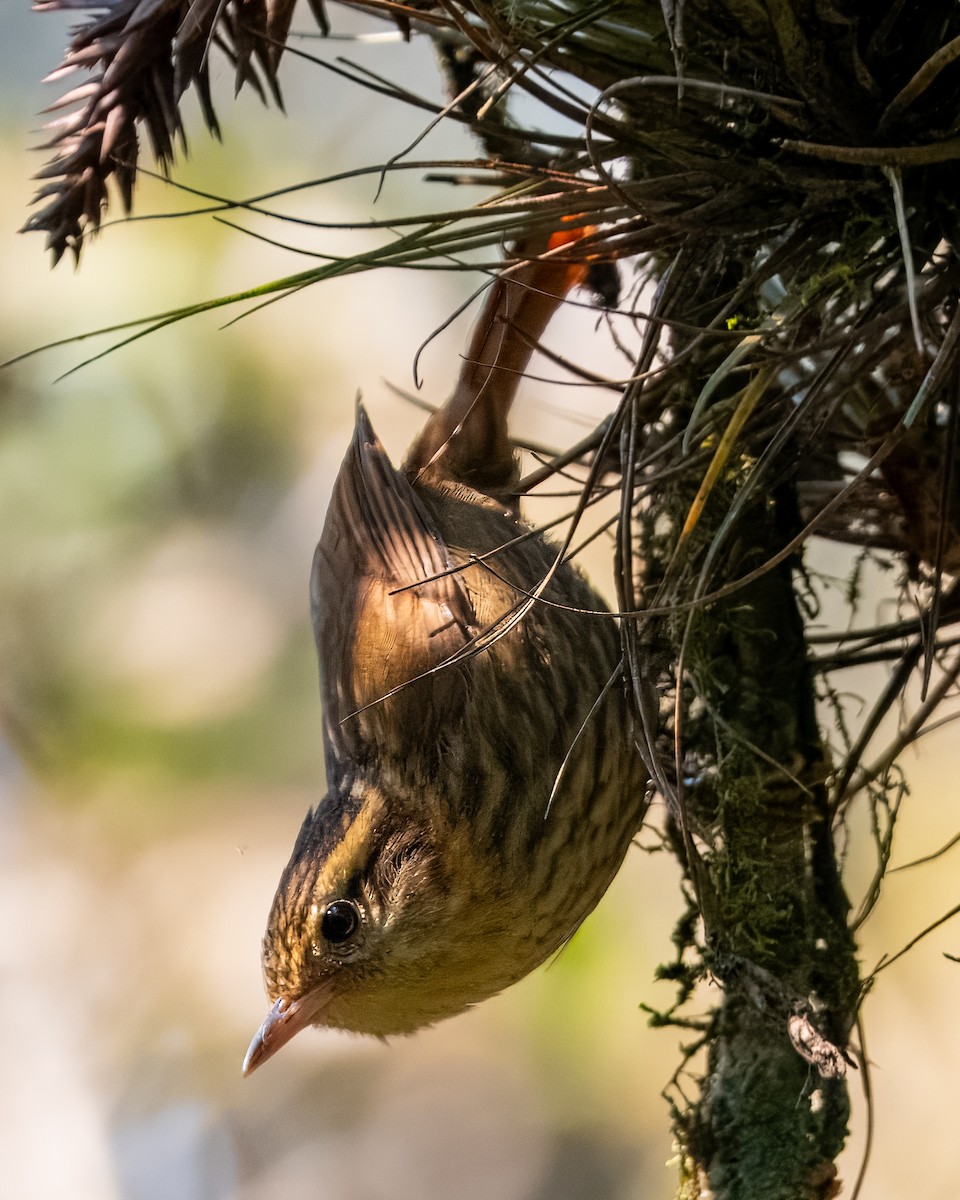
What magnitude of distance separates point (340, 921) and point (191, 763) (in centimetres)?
132

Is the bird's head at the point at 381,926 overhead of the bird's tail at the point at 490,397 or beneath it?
beneath

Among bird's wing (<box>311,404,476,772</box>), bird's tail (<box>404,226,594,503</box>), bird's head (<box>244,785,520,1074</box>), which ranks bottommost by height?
bird's head (<box>244,785,520,1074</box>)

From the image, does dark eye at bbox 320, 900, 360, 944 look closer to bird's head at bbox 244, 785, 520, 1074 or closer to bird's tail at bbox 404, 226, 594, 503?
bird's head at bbox 244, 785, 520, 1074

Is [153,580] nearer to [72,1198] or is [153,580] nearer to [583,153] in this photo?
[72,1198]

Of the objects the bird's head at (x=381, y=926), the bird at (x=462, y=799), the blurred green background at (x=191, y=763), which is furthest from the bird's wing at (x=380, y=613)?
the blurred green background at (x=191, y=763)

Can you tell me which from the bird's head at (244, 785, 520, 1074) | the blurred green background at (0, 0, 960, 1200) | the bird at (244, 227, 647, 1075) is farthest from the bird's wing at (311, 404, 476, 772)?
the blurred green background at (0, 0, 960, 1200)

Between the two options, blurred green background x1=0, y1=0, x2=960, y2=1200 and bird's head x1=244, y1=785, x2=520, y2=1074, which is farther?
blurred green background x1=0, y1=0, x2=960, y2=1200

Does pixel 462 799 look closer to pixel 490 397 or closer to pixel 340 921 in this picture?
pixel 340 921

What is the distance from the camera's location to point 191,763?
2.45 meters

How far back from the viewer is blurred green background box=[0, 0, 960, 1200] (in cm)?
230

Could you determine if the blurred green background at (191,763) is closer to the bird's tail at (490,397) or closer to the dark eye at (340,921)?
the bird's tail at (490,397)

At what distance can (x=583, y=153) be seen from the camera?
96 centimetres

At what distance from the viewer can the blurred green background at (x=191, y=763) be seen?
7.54ft

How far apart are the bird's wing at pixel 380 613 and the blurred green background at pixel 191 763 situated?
0.84 m
